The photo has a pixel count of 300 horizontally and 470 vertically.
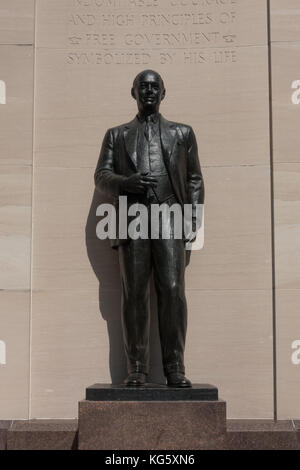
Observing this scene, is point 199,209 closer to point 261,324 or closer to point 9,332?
point 261,324

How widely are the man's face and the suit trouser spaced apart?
1.49 meters

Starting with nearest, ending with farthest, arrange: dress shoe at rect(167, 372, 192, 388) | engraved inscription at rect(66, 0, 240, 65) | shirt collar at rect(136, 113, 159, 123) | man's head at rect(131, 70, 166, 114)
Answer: dress shoe at rect(167, 372, 192, 388)
man's head at rect(131, 70, 166, 114)
shirt collar at rect(136, 113, 159, 123)
engraved inscription at rect(66, 0, 240, 65)

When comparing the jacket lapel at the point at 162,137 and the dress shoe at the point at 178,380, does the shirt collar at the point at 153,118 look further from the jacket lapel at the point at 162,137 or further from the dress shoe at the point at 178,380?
the dress shoe at the point at 178,380

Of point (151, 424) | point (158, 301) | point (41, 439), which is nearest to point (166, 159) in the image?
point (158, 301)

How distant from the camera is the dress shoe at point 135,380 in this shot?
8.61m

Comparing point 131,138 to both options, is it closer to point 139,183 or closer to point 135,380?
point 139,183

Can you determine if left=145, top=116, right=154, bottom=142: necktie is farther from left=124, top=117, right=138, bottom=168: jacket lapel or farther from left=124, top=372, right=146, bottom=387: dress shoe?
left=124, top=372, right=146, bottom=387: dress shoe

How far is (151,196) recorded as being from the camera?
9070 mm

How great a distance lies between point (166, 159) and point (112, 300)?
6.03 ft

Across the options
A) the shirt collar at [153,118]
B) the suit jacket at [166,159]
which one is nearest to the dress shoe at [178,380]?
the suit jacket at [166,159]

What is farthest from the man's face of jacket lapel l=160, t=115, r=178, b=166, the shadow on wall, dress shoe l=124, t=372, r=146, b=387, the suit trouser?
dress shoe l=124, t=372, r=146, b=387

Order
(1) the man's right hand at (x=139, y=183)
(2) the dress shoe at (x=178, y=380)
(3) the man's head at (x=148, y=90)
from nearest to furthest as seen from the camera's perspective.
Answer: (2) the dress shoe at (x=178, y=380) < (1) the man's right hand at (x=139, y=183) < (3) the man's head at (x=148, y=90)

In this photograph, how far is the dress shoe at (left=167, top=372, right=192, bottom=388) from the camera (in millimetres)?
8547
